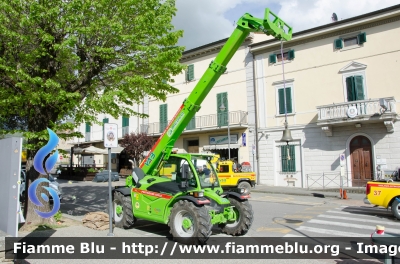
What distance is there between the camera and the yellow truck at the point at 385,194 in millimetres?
10570

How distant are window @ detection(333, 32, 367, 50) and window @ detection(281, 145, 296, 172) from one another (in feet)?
23.7

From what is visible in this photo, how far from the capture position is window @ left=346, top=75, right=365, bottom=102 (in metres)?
20.3

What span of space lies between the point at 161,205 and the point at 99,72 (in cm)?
465

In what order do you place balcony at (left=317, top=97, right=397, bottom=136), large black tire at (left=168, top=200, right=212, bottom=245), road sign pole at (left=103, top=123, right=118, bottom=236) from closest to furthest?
large black tire at (left=168, top=200, right=212, bottom=245) → road sign pole at (left=103, top=123, right=118, bottom=236) → balcony at (left=317, top=97, right=397, bottom=136)

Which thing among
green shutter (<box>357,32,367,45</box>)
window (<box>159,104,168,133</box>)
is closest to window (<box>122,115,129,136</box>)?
window (<box>159,104,168,133</box>)

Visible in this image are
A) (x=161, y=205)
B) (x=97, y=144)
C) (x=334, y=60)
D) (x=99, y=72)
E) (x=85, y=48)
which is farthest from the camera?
(x=97, y=144)

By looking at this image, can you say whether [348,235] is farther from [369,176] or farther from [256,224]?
[369,176]

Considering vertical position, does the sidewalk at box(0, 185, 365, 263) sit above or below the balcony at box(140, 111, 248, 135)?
below

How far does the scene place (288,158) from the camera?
22.8 m

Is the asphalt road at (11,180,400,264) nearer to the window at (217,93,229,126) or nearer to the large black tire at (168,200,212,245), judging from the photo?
the large black tire at (168,200,212,245)

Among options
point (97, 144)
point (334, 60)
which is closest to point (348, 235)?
point (334, 60)

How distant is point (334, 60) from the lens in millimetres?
21391

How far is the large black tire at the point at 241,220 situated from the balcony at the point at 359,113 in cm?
1397

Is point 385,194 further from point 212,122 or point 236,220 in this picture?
point 212,122
